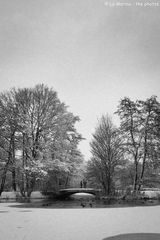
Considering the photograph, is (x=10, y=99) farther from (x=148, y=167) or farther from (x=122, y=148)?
(x=148, y=167)

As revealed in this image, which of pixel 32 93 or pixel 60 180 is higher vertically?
pixel 32 93

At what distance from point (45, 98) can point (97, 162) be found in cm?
1041

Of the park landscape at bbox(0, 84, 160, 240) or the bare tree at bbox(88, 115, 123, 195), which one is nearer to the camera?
the park landscape at bbox(0, 84, 160, 240)

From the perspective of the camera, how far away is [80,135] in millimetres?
33656

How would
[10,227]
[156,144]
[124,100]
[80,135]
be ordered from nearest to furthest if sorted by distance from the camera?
[10,227], [156,144], [124,100], [80,135]

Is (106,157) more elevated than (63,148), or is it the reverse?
(63,148)

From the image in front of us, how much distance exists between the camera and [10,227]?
9.55 m

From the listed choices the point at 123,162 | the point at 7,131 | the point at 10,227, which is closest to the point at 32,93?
the point at 7,131

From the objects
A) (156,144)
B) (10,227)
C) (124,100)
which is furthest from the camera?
(124,100)

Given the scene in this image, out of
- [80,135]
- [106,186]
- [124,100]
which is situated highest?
[124,100]

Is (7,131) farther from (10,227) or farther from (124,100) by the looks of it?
(10,227)

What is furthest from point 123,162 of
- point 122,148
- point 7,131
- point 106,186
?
point 7,131

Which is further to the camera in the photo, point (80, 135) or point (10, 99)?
point (80, 135)

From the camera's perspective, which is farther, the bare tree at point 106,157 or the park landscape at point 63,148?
the bare tree at point 106,157
